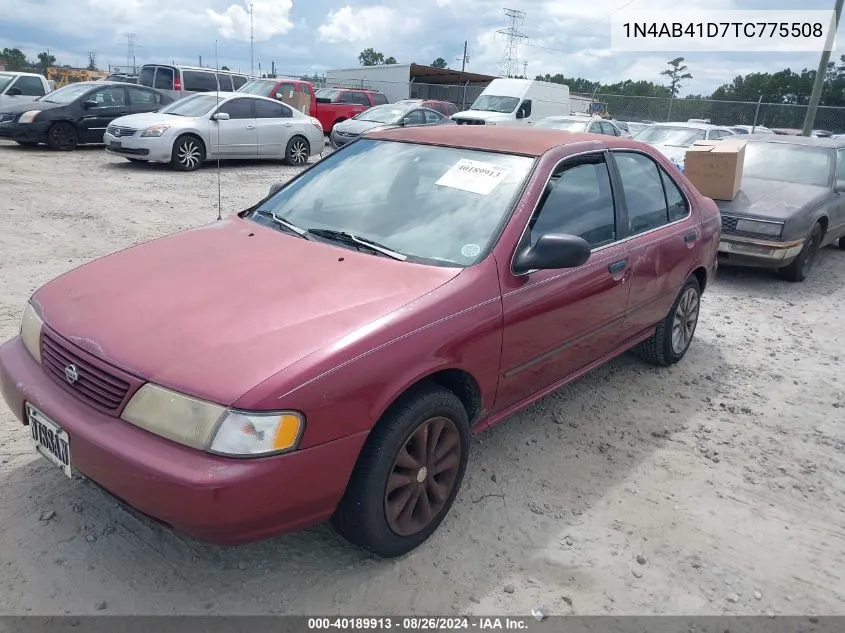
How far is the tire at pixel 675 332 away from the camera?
4.62 m

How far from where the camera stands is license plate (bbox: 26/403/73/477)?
2.36m

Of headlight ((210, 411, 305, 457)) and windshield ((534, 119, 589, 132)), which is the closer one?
headlight ((210, 411, 305, 457))

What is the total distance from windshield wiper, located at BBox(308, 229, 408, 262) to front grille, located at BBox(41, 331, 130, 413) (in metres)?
1.23

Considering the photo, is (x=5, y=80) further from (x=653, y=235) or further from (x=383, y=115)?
(x=653, y=235)

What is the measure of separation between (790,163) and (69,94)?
13.4 metres

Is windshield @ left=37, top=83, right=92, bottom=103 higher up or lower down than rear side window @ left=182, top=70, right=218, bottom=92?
lower down

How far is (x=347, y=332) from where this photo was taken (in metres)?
2.35

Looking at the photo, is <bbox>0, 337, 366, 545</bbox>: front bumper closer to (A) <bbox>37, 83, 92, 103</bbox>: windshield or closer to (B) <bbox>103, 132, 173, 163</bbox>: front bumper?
(B) <bbox>103, 132, 173, 163</bbox>: front bumper

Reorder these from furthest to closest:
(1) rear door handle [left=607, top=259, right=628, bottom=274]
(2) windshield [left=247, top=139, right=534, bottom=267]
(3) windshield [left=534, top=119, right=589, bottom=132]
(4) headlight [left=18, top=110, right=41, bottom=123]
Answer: (3) windshield [left=534, top=119, right=589, bottom=132] < (4) headlight [left=18, top=110, right=41, bottom=123] < (1) rear door handle [left=607, top=259, right=628, bottom=274] < (2) windshield [left=247, top=139, right=534, bottom=267]

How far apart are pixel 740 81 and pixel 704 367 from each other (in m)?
52.1

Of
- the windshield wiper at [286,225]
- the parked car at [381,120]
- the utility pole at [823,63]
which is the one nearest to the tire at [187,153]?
the parked car at [381,120]

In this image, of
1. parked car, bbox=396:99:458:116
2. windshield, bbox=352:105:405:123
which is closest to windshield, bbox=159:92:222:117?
windshield, bbox=352:105:405:123

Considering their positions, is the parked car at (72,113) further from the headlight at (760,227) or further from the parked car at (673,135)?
the headlight at (760,227)

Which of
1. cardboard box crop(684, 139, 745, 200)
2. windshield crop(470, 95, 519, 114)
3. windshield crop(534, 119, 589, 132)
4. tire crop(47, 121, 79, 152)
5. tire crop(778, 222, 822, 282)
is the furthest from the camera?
windshield crop(470, 95, 519, 114)
